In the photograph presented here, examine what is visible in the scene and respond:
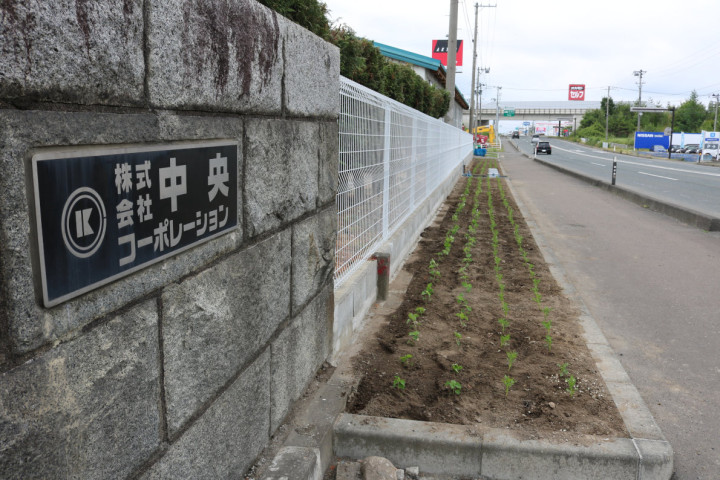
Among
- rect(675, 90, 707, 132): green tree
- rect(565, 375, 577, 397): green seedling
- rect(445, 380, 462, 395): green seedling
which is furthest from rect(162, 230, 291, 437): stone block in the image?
rect(675, 90, 707, 132): green tree

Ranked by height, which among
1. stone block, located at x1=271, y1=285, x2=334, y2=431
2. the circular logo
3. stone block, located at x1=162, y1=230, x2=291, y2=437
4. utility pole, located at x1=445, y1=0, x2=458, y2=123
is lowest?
stone block, located at x1=271, y1=285, x2=334, y2=431

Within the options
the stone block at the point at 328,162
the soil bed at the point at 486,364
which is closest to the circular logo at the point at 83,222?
the stone block at the point at 328,162

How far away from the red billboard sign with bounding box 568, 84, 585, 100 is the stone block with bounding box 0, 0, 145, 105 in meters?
129

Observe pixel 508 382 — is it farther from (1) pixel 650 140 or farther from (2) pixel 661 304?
(1) pixel 650 140

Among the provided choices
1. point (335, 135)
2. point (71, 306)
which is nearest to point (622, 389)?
point (335, 135)

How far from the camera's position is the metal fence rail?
13.9ft

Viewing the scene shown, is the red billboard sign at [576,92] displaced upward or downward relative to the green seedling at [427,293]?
upward

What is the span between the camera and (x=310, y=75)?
122 inches

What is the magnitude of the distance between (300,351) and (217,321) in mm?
1115

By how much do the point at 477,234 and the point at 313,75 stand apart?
277 inches

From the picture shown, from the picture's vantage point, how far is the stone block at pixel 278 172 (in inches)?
96.0

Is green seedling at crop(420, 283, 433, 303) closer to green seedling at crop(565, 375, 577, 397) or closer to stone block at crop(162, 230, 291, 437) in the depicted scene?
green seedling at crop(565, 375, 577, 397)

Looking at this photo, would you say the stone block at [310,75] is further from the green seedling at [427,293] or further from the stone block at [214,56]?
the green seedling at [427,293]

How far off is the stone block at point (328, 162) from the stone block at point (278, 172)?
11cm
